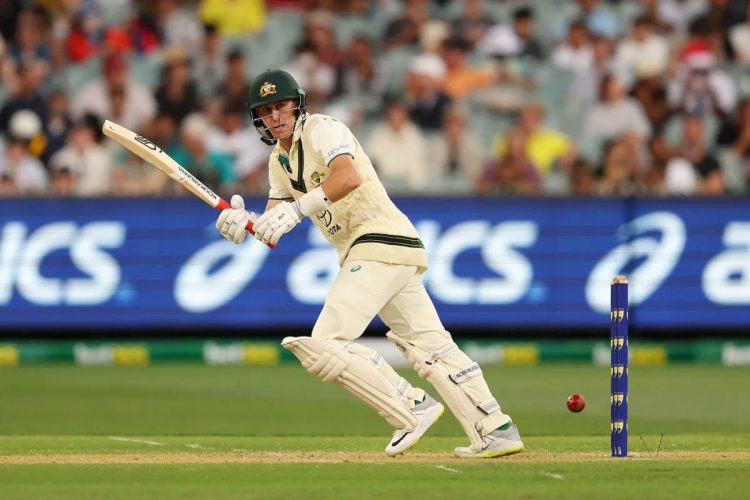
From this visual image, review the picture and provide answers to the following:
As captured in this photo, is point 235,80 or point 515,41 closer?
point 235,80

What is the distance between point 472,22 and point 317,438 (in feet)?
29.5

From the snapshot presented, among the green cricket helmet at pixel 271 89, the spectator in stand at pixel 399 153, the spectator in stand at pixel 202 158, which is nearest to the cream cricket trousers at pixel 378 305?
the green cricket helmet at pixel 271 89

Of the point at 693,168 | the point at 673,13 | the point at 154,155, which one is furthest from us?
the point at 673,13

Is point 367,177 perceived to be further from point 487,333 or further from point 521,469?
point 487,333

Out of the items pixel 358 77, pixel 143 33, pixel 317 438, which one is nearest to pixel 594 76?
pixel 358 77

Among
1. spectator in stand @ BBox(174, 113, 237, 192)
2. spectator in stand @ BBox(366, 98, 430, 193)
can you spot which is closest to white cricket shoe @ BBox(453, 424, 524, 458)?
spectator in stand @ BBox(366, 98, 430, 193)

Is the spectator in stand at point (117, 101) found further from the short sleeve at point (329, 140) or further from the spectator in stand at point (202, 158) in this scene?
the short sleeve at point (329, 140)

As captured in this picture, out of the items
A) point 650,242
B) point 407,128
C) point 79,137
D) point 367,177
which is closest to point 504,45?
point 407,128

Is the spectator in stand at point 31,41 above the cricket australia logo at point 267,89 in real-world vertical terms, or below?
above

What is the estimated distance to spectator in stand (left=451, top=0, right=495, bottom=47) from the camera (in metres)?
17.8

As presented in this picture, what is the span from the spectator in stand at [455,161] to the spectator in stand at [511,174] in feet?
0.88

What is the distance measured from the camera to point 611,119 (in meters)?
16.9

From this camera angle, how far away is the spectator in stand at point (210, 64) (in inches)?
695

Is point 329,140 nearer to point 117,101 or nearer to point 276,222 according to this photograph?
point 276,222
